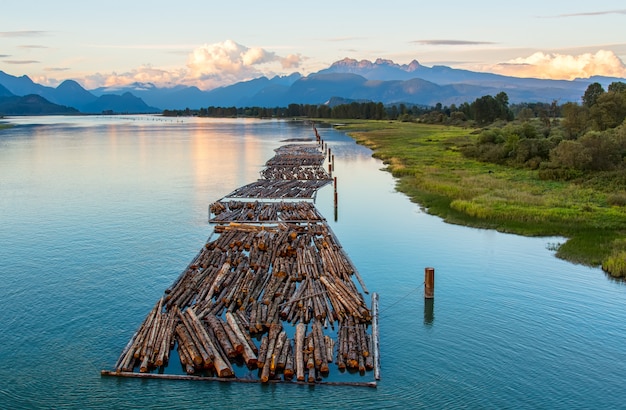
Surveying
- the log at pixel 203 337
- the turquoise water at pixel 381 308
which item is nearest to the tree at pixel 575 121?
the turquoise water at pixel 381 308

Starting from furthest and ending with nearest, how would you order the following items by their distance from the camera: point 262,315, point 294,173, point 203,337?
point 294,173 → point 262,315 → point 203,337

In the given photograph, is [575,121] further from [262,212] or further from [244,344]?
[244,344]

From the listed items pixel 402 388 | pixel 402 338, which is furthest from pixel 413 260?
pixel 402 388

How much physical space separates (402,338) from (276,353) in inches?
207

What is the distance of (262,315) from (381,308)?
5.13 meters

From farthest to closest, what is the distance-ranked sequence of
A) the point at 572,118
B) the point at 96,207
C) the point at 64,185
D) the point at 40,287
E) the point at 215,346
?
the point at 572,118 < the point at 64,185 < the point at 96,207 < the point at 40,287 < the point at 215,346

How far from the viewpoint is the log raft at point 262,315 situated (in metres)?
18.8

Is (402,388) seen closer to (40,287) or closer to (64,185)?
(40,287)

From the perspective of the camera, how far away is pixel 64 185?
183 ft

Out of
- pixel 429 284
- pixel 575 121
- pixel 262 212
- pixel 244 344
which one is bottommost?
pixel 244 344

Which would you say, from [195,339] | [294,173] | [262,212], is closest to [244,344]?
[195,339]

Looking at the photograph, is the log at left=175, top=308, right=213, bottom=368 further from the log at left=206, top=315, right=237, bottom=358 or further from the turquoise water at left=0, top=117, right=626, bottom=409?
the turquoise water at left=0, top=117, right=626, bottom=409

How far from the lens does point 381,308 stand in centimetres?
2444

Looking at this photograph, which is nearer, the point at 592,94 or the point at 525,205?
the point at 525,205
